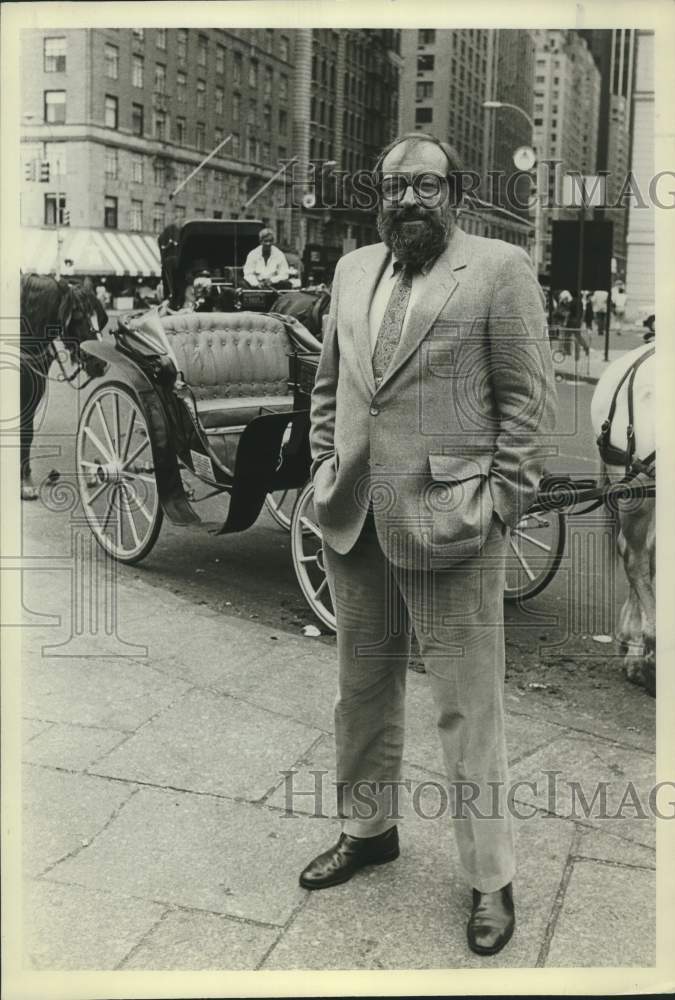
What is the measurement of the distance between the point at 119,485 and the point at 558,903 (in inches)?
156

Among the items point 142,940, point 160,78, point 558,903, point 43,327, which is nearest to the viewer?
point 142,940

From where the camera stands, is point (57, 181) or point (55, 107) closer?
point (55, 107)

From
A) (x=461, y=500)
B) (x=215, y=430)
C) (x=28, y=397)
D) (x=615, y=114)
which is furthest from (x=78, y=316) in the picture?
(x=461, y=500)

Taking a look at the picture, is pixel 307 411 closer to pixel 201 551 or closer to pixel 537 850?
pixel 201 551

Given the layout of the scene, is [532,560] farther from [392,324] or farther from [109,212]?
[392,324]

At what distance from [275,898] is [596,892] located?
2.96ft

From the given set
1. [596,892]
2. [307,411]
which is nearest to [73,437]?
[307,411]

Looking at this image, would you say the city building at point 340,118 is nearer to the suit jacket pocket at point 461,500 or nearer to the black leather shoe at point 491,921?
the suit jacket pocket at point 461,500

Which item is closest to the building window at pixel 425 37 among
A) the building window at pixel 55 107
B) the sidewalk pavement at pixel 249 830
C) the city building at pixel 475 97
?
the city building at pixel 475 97

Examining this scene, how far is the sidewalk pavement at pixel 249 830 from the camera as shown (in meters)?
3.09

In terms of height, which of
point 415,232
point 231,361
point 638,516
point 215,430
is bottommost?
point 638,516

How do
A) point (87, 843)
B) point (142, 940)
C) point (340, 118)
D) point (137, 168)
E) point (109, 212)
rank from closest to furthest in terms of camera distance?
point (142, 940)
point (87, 843)
point (340, 118)
point (137, 168)
point (109, 212)

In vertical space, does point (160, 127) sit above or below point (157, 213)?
above

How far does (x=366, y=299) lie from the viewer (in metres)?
3.12
